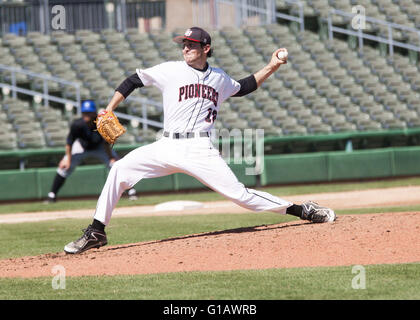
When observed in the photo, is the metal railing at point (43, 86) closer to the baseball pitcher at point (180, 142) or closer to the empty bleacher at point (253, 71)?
the empty bleacher at point (253, 71)

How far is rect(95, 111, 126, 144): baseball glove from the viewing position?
6.63 metres

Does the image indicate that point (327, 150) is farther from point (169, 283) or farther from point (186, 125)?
point (169, 283)

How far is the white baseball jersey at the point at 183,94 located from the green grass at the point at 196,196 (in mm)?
6569

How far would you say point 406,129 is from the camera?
1722 cm

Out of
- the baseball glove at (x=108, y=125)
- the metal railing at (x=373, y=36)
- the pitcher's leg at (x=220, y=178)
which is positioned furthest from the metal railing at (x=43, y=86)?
the pitcher's leg at (x=220, y=178)

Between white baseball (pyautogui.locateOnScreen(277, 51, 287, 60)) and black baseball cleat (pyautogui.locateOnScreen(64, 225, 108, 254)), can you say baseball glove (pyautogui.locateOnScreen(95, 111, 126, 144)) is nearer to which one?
black baseball cleat (pyautogui.locateOnScreen(64, 225, 108, 254))

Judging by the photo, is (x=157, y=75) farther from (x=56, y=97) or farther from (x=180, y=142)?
(x=56, y=97)

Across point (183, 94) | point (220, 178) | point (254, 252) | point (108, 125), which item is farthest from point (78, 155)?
point (254, 252)

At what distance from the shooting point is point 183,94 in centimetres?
650

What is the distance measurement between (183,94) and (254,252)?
59.6 inches

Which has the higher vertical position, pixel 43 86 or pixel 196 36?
pixel 196 36

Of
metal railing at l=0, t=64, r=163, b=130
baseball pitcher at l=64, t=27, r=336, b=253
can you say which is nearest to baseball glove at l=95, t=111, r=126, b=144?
baseball pitcher at l=64, t=27, r=336, b=253
